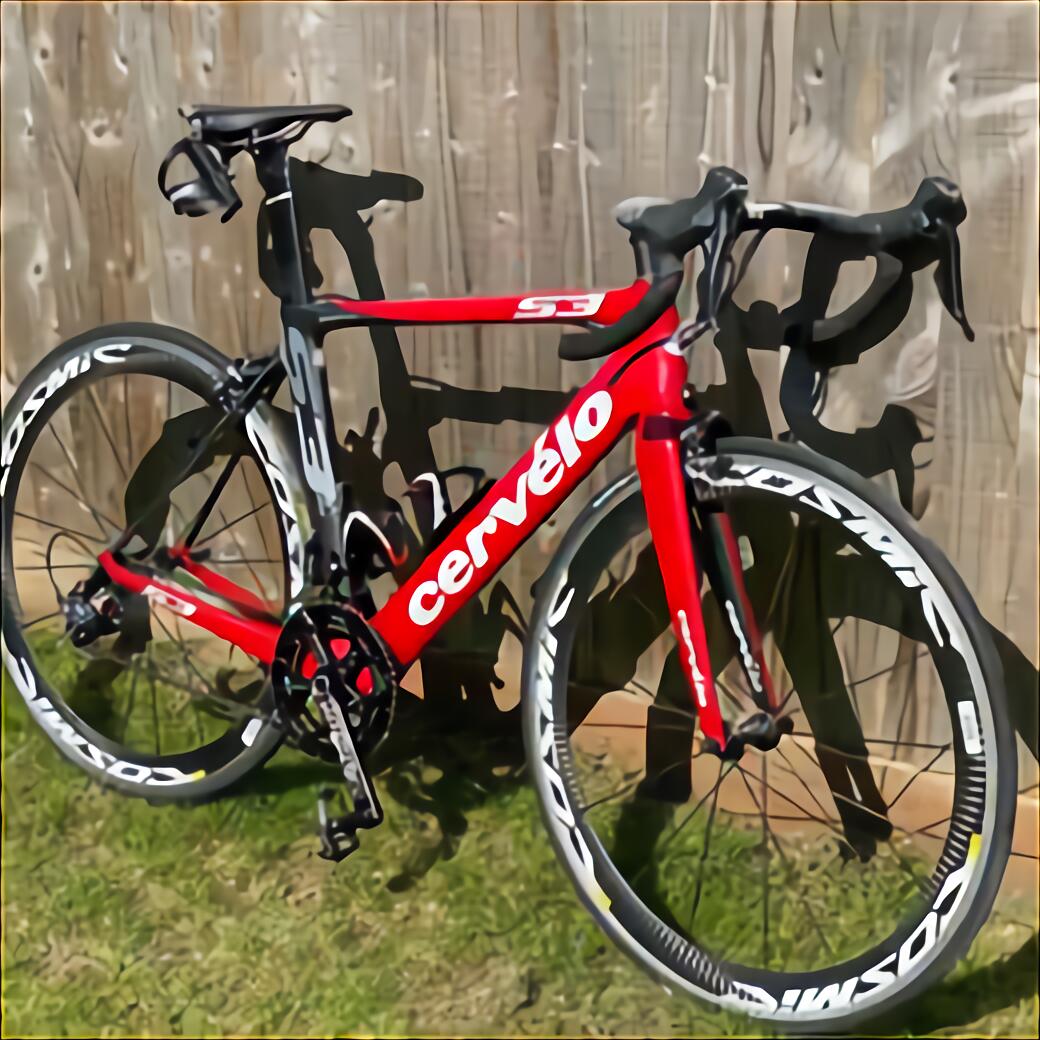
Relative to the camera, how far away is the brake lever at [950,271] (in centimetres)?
151

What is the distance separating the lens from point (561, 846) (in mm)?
1677

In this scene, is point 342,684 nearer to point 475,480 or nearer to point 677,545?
point 475,480

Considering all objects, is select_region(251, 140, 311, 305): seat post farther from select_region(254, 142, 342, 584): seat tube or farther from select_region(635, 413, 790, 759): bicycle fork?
select_region(635, 413, 790, 759): bicycle fork

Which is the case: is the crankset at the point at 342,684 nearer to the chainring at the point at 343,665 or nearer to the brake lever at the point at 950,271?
the chainring at the point at 343,665

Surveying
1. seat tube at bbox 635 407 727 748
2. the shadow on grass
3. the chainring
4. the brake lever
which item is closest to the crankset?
the chainring

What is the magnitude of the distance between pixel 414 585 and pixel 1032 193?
1.09m

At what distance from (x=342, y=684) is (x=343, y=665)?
3 cm

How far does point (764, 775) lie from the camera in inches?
68.6

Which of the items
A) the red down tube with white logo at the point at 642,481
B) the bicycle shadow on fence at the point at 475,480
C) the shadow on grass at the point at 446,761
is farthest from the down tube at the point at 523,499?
the shadow on grass at the point at 446,761

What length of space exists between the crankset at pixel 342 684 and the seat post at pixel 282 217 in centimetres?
51

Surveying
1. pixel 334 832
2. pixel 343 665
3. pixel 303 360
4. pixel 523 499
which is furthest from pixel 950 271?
pixel 334 832

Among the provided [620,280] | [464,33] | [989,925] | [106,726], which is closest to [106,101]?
[464,33]

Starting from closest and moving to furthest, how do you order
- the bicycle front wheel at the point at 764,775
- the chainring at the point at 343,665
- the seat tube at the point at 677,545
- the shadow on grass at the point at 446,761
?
1. the seat tube at the point at 677,545
2. the bicycle front wheel at the point at 764,775
3. the chainring at the point at 343,665
4. the shadow on grass at the point at 446,761

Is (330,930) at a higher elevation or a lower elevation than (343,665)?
lower
